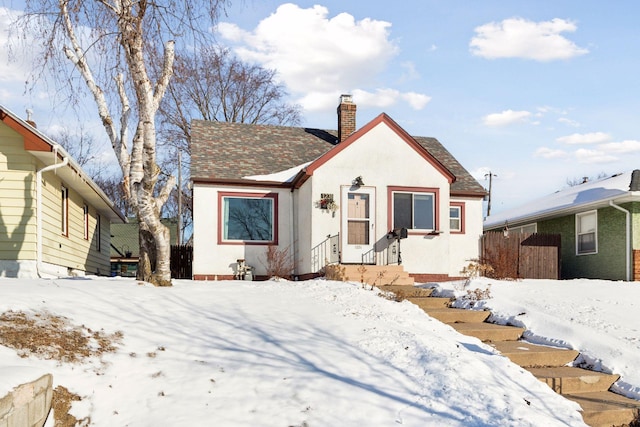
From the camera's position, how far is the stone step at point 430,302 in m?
9.87

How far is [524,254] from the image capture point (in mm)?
15883

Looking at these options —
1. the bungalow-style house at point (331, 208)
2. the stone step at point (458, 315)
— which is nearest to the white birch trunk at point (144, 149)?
the bungalow-style house at point (331, 208)

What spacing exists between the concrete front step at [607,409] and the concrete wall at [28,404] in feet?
18.3

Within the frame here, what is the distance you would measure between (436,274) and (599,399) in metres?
8.07

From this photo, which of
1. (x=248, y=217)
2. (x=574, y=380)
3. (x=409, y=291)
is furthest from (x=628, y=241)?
(x=248, y=217)

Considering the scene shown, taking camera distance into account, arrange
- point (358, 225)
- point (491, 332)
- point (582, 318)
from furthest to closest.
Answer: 1. point (358, 225)
2. point (582, 318)
3. point (491, 332)

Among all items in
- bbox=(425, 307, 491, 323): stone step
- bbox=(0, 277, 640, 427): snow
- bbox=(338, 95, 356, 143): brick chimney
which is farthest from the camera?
bbox=(338, 95, 356, 143): brick chimney

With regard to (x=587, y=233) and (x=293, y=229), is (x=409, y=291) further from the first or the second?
(x=587, y=233)

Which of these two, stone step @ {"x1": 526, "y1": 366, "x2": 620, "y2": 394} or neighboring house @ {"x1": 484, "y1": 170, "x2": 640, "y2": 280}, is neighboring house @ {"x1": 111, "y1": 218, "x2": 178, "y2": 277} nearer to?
neighboring house @ {"x1": 484, "y1": 170, "x2": 640, "y2": 280}

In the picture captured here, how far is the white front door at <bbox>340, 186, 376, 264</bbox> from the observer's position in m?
13.9

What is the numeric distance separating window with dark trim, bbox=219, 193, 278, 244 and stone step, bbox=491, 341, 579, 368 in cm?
844

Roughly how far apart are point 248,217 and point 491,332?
8411mm

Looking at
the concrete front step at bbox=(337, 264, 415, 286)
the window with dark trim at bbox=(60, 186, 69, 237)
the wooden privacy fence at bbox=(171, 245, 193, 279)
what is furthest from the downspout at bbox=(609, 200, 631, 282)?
the window with dark trim at bbox=(60, 186, 69, 237)

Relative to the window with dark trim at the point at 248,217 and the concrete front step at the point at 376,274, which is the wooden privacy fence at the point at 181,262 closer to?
the window with dark trim at the point at 248,217
